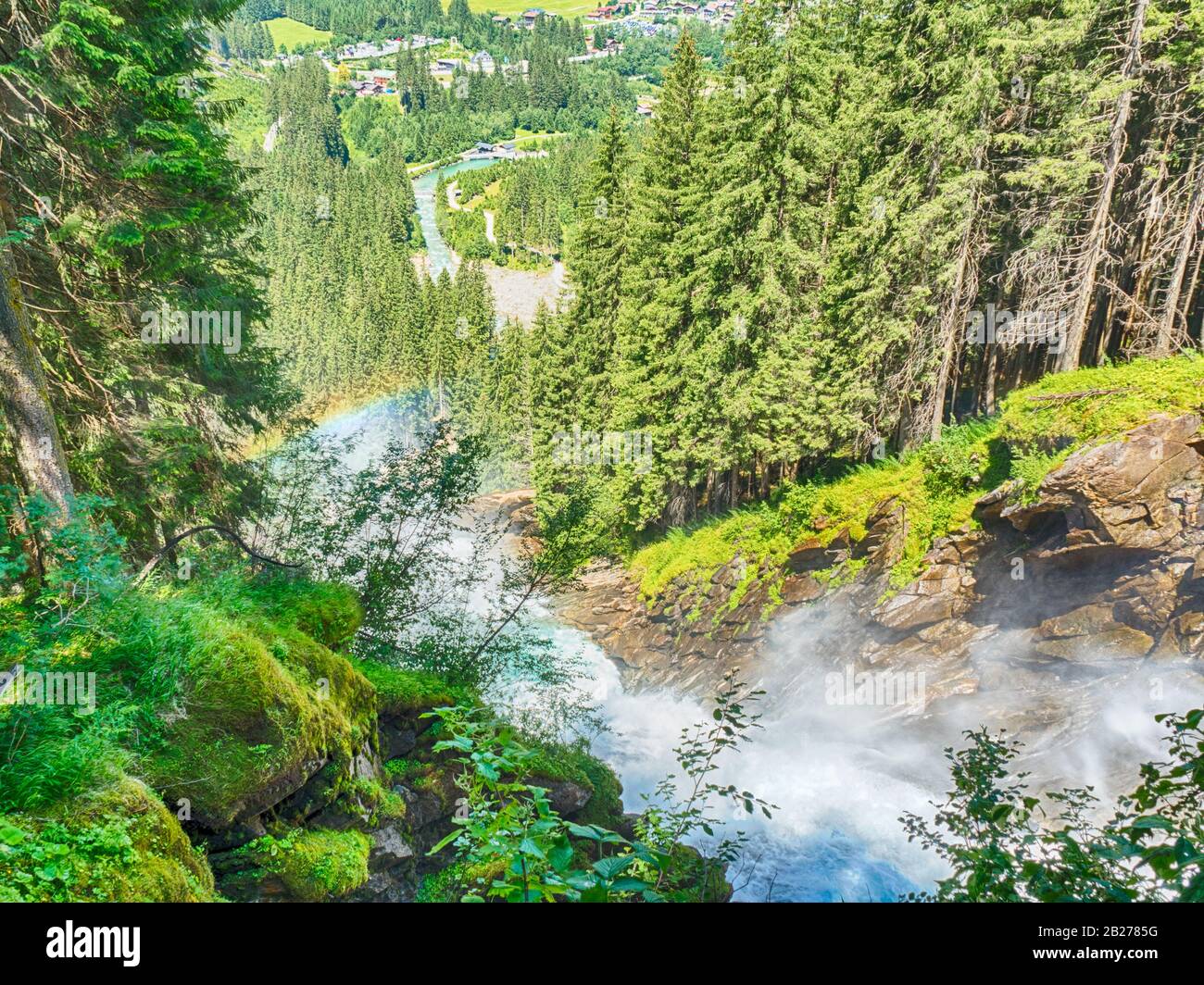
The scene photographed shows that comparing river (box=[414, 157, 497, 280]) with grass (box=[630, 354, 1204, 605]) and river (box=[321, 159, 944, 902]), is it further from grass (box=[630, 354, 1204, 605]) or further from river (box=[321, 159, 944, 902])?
river (box=[321, 159, 944, 902])

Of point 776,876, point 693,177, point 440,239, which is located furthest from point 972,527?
point 440,239

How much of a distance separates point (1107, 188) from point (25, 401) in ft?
67.9

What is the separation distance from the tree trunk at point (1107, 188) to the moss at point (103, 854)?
19.5 m

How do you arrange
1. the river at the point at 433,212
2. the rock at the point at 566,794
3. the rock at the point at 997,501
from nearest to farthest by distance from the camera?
1. the rock at the point at 566,794
2. the rock at the point at 997,501
3. the river at the point at 433,212

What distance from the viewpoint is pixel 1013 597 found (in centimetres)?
1568

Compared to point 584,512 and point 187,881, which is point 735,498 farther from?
point 187,881

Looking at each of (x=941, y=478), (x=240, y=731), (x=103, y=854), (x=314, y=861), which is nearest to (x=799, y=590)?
(x=941, y=478)

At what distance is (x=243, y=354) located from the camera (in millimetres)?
12797

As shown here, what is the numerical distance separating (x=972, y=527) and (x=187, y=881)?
1700 cm

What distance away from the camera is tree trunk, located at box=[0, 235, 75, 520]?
310 inches

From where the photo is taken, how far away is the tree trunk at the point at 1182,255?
49.0 feet

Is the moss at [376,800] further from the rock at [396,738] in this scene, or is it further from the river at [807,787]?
the river at [807,787]

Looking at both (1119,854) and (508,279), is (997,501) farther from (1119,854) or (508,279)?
(508,279)

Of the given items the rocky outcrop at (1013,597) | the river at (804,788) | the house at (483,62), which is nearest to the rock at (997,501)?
the rocky outcrop at (1013,597)
